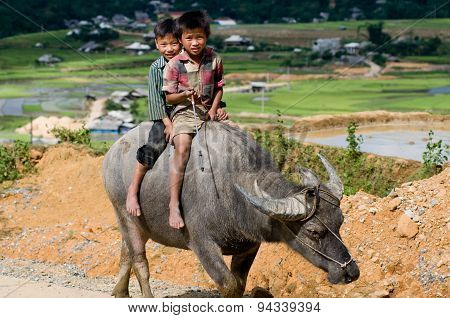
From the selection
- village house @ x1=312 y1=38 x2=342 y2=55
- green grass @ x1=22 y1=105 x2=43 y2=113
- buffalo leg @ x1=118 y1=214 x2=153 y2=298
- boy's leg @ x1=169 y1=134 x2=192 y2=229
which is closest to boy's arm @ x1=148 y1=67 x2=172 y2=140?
boy's leg @ x1=169 y1=134 x2=192 y2=229

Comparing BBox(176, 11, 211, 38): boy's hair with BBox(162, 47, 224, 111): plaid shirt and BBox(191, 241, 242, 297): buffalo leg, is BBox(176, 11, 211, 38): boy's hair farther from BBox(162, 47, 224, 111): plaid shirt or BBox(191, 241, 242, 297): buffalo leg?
BBox(191, 241, 242, 297): buffalo leg

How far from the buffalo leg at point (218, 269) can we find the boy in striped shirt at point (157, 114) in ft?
2.99

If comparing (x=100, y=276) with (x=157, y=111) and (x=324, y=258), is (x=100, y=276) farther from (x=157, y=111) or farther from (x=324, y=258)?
(x=324, y=258)

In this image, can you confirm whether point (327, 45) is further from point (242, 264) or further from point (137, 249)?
point (242, 264)

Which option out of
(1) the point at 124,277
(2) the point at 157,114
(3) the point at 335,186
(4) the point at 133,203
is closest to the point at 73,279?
(1) the point at 124,277

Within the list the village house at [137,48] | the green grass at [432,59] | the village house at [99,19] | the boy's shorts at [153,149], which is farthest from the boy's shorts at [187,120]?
the village house at [99,19]

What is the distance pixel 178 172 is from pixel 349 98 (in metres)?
31.2

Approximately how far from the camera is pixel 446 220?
9086 mm

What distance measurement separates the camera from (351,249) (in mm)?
9344

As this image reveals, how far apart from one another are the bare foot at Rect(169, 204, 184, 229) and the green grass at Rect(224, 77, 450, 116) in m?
20.5

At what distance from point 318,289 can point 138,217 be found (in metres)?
2.10

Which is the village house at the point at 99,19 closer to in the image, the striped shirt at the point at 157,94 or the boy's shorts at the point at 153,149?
the striped shirt at the point at 157,94

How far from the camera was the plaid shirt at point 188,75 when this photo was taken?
7410mm

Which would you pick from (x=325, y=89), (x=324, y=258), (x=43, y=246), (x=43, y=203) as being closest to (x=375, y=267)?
(x=324, y=258)
